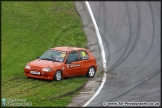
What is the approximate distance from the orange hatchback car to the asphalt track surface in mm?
1283

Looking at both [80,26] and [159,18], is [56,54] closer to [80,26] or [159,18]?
[80,26]

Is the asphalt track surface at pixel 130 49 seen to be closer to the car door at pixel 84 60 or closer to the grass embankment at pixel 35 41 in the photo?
the car door at pixel 84 60

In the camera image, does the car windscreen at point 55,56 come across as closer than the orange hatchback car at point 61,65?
No

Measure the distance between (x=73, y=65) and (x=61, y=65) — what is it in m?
0.95

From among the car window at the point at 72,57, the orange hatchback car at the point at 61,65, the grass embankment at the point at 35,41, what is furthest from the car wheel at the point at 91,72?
the car window at the point at 72,57

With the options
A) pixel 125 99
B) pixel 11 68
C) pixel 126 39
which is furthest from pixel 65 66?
pixel 126 39

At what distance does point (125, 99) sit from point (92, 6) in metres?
19.4

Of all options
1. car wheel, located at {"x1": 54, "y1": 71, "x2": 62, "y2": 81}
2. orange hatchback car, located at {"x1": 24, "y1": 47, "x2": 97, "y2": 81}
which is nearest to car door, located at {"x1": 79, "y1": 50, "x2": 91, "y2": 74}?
orange hatchback car, located at {"x1": 24, "y1": 47, "x2": 97, "y2": 81}

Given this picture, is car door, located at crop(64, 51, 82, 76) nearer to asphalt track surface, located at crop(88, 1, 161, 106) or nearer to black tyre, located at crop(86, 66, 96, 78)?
black tyre, located at crop(86, 66, 96, 78)

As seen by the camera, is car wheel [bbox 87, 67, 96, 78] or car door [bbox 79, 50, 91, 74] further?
car wheel [bbox 87, 67, 96, 78]

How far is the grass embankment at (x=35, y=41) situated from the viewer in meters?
19.9

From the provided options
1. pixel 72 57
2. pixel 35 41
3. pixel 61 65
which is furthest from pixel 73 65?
pixel 35 41

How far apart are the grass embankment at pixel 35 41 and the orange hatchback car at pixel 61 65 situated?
343 millimetres

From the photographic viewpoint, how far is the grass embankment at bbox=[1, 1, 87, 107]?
19.9 meters
